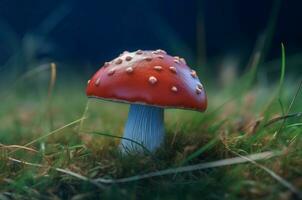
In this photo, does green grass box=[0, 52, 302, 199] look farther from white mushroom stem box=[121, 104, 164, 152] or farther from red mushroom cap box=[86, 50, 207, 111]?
red mushroom cap box=[86, 50, 207, 111]

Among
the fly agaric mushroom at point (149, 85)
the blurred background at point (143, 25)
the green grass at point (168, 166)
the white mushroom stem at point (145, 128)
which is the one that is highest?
the blurred background at point (143, 25)

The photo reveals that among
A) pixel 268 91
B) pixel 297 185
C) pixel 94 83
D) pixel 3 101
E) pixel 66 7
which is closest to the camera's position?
pixel 297 185

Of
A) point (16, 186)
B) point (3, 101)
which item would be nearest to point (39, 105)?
point (3, 101)

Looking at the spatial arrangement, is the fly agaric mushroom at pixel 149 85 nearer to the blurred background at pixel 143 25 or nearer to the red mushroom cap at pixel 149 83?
the red mushroom cap at pixel 149 83

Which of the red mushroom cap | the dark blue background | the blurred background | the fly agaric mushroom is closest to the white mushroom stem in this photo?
the fly agaric mushroom

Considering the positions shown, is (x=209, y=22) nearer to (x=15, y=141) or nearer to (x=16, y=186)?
(x=15, y=141)

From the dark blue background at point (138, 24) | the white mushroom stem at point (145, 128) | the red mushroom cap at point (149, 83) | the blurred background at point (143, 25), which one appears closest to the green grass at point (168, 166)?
the white mushroom stem at point (145, 128)
